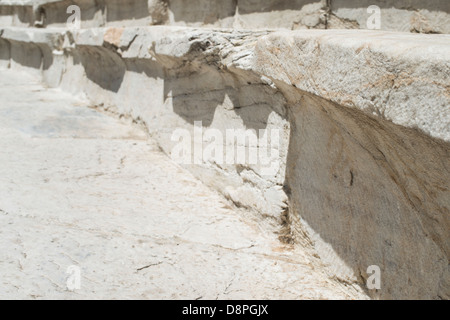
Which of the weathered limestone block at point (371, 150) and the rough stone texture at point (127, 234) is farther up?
the weathered limestone block at point (371, 150)

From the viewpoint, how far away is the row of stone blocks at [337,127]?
4.01ft

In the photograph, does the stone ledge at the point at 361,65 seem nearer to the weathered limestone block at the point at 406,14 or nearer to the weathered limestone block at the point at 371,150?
the weathered limestone block at the point at 371,150

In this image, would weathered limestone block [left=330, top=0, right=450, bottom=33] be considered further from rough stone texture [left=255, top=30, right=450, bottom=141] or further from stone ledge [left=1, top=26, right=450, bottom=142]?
rough stone texture [left=255, top=30, right=450, bottom=141]

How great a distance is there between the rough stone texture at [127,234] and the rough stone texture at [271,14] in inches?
35.5

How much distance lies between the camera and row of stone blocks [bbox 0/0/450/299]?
122 centimetres

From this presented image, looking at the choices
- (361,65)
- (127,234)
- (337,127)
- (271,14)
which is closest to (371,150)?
(337,127)

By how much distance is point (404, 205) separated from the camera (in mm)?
1496

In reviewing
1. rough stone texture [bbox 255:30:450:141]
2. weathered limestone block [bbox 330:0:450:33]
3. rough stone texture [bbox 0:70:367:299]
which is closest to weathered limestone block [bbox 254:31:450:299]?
rough stone texture [bbox 255:30:450:141]

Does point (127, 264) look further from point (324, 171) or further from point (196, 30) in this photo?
point (196, 30)

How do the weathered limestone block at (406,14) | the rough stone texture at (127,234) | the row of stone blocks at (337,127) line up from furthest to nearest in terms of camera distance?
the weathered limestone block at (406,14)
the rough stone texture at (127,234)
the row of stone blocks at (337,127)

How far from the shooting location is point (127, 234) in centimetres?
211

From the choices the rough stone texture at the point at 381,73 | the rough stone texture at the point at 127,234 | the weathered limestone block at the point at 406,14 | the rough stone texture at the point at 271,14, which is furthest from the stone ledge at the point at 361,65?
the rough stone texture at the point at 127,234
